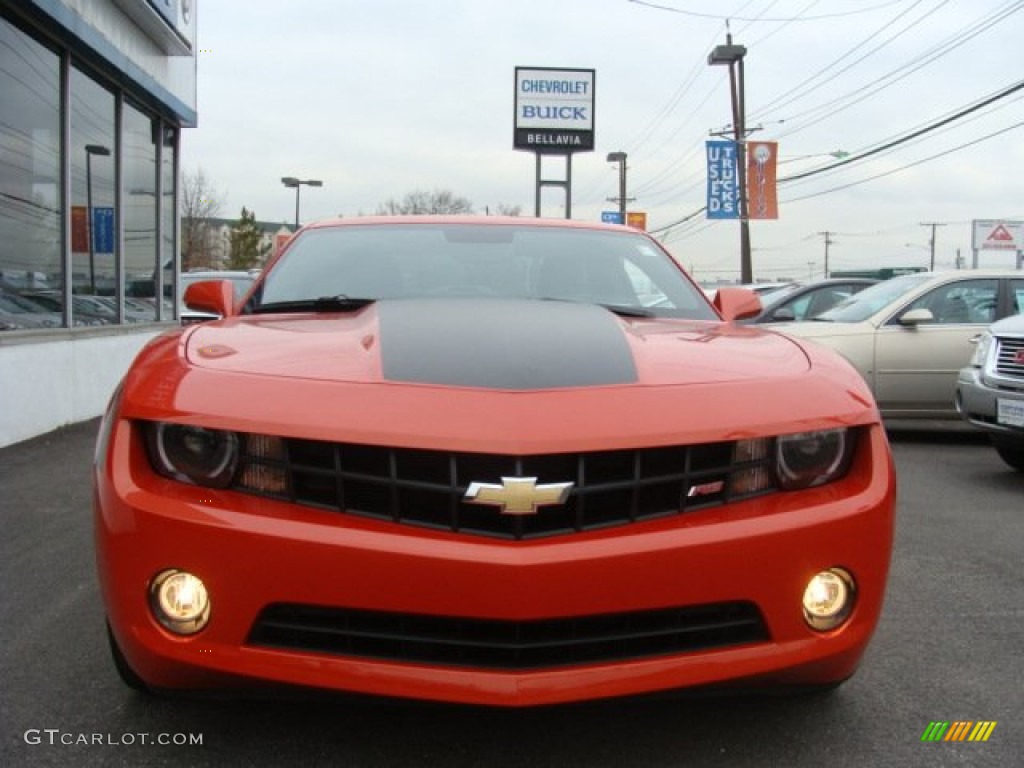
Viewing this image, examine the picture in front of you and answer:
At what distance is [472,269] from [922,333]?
19.7 ft

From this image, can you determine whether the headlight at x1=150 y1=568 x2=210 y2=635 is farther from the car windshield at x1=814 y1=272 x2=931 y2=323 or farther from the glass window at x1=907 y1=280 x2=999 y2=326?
the glass window at x1=907 y1=280 x2=999 y2=326

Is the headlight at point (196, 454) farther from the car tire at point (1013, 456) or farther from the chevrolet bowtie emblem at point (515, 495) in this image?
the car tire at point (1013, 456)

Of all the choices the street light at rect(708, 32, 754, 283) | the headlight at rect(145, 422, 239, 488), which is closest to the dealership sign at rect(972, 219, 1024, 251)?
the street light at rect(708, 32, 754, 283)

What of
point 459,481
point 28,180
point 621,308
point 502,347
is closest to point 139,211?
point 28,180

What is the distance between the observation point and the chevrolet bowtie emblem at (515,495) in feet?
6.55

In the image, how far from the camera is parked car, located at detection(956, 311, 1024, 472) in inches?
241

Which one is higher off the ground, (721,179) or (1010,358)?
(721,179)

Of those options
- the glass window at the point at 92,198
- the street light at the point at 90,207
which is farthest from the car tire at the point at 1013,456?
the street light at the point at 90,207

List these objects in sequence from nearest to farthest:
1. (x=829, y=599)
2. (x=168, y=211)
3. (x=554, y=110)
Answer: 1. (x=829, y=599)
2. (x=168, y=211)
3. (x=554, y=110)

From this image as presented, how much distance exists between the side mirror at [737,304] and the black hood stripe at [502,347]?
89 centimetres

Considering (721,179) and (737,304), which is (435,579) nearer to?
(737,304)

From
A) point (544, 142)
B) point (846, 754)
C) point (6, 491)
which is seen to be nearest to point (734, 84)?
point (544, 142)

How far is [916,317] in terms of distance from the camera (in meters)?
8.06

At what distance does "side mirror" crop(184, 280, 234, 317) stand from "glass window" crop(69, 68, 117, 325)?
5934 millimetres
